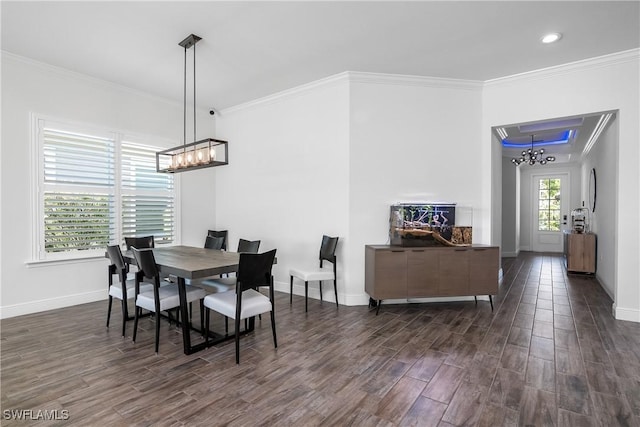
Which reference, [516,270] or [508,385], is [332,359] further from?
[516,270]

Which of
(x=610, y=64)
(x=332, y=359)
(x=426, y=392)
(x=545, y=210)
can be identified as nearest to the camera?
(x=426, y=392)

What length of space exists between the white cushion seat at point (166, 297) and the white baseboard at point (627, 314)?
4.70 metres

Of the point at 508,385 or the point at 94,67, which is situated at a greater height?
the point at 94,67

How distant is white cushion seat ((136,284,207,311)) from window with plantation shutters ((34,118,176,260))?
187 centimetres

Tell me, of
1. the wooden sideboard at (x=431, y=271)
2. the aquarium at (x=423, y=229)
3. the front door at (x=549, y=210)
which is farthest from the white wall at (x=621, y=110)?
the front door at (x=549, y=210)

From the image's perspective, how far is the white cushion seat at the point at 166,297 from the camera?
3.08m

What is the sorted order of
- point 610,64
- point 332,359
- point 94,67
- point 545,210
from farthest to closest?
point 545,210, point 94,67, point 610,64, point 332,359

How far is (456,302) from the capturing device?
14.7ft

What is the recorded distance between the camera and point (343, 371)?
8.48ft

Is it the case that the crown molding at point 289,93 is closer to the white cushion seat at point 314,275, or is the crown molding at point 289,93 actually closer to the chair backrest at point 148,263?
the white cushion seat at point 314,275

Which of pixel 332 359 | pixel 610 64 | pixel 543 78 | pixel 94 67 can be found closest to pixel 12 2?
pixel 94 67

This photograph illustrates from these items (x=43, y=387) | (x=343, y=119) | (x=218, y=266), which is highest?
(x=343, y=119)

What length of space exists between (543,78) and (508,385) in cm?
Result: 378

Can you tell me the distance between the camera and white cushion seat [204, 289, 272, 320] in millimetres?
2814
